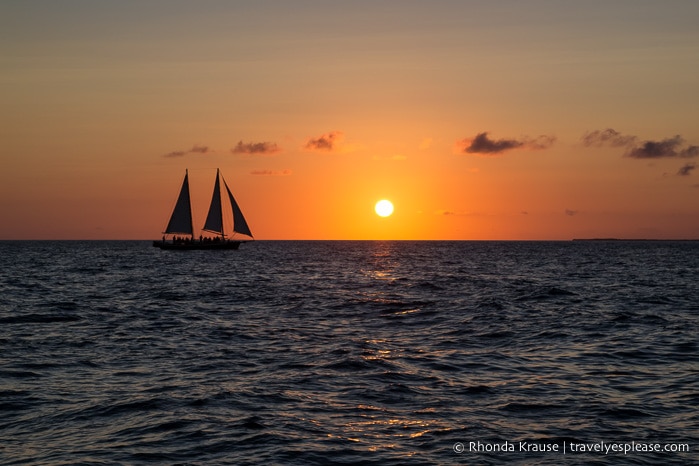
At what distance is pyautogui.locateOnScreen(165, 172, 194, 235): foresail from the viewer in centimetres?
14112

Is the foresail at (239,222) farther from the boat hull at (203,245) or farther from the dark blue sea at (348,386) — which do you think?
the dark blue sea at (348,386)

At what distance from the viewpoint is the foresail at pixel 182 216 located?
14112cm

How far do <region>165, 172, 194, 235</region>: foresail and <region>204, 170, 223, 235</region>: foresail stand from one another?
374 centimetres

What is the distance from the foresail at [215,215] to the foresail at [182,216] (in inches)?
147

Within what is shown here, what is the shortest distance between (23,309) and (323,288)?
26216mm

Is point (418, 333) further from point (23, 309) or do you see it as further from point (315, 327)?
point (23, 309)

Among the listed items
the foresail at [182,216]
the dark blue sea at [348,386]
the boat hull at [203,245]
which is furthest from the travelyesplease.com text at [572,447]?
the boat hull at [203,245]

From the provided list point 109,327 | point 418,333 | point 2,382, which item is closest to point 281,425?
point 2,382

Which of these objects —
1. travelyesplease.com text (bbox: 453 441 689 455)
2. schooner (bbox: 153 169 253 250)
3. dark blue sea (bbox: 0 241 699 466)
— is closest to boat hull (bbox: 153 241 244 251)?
schooner (bbox: 153 169 253 250)

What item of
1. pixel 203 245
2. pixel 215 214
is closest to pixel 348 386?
pixel 215 214

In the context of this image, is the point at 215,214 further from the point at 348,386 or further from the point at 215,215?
the point at 348,386

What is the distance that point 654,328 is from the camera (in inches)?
1289

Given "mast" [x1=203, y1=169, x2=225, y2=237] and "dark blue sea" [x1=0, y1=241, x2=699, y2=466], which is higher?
"mast" [x1=203, y1=169, x2=225, y2=237]

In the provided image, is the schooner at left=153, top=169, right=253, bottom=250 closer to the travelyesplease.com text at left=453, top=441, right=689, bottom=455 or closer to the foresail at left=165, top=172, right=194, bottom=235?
the foresail at left=165, top=172, right=194, bottom=235
